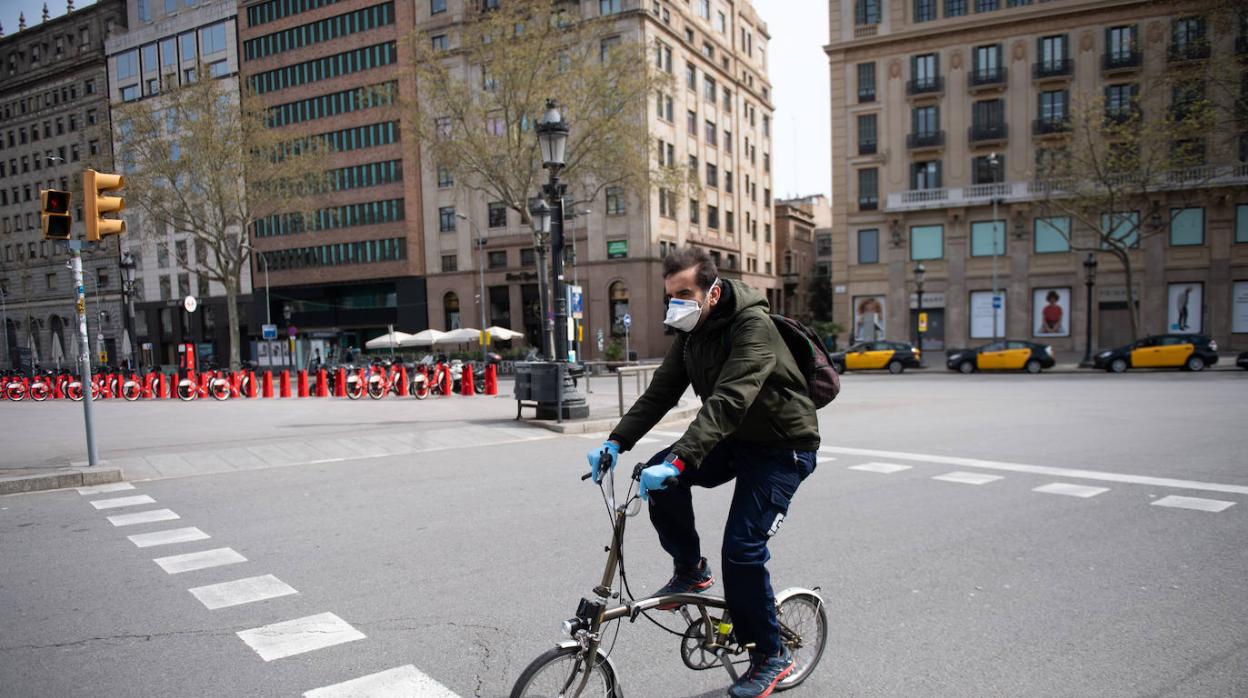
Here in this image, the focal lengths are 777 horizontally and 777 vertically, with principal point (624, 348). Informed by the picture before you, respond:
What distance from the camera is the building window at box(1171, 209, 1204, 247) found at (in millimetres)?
38094

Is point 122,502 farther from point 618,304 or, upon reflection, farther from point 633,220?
point 618,304

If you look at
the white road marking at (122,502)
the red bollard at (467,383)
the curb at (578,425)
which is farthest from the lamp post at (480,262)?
the white road marking at (122,502)

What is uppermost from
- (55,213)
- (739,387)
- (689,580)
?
(55,213)

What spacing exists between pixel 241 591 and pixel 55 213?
6.58 meters

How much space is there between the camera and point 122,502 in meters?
7.64

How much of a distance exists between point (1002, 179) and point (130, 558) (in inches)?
1745

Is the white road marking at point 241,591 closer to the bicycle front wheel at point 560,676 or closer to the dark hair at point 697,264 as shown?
the bicycle front wheel at point 560,676

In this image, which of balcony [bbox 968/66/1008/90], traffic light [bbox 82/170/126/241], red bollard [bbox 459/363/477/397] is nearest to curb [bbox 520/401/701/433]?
traffic light [bbox 82/170/126/241]

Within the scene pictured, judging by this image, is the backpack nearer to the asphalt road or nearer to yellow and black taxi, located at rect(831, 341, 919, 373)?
the asphalt road

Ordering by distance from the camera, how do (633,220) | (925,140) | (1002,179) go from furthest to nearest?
(633,220)
(925,140)
(1002,179)

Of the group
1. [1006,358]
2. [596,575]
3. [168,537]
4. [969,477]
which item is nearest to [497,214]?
[1006,358]

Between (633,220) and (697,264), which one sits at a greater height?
(633,220)

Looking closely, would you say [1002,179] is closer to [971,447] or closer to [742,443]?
[971,447]

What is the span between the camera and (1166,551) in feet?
17.8
